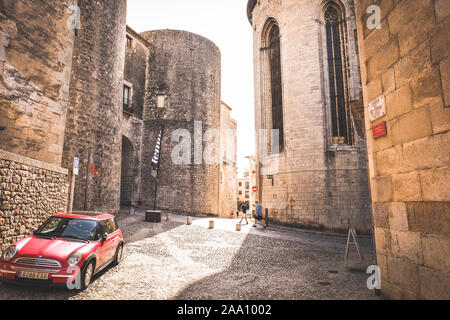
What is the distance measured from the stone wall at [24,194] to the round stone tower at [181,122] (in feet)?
43.9

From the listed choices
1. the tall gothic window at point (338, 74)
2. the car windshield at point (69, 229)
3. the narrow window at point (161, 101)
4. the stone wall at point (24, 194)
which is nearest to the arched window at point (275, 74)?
the tall gothic window at point (338, 74)

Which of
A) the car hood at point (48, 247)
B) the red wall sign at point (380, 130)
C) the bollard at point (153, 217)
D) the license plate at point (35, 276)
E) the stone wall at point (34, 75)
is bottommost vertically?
the license plate at point (35, 276)

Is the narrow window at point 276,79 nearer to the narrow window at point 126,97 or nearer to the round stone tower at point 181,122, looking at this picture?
the round stone tower at point 181,122

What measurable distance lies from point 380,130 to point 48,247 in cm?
616

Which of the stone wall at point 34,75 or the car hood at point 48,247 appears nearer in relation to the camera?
the car hood at point 48,247

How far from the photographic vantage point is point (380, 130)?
14.3ft

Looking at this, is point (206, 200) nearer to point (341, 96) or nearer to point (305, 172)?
point (305, 172)

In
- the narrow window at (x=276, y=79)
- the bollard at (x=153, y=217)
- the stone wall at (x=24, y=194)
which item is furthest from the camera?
the narrow window at (x=276, y=79)

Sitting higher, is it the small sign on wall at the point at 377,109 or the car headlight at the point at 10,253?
the small sign on wall at the point at 377,109

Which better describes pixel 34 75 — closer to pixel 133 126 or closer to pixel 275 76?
pixel 133 126

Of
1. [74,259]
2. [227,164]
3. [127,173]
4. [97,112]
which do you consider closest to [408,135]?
[74,259]

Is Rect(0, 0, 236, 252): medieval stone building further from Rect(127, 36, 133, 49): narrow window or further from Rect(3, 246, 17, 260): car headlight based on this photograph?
Rect(3, 246, 17, 260): car headlight

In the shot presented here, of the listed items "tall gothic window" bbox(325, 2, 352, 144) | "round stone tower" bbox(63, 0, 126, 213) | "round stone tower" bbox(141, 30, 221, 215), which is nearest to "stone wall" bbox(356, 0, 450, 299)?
"tall gothic window" bbox(325, 2, 352, 144)

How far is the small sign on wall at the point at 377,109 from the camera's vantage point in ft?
14.2
